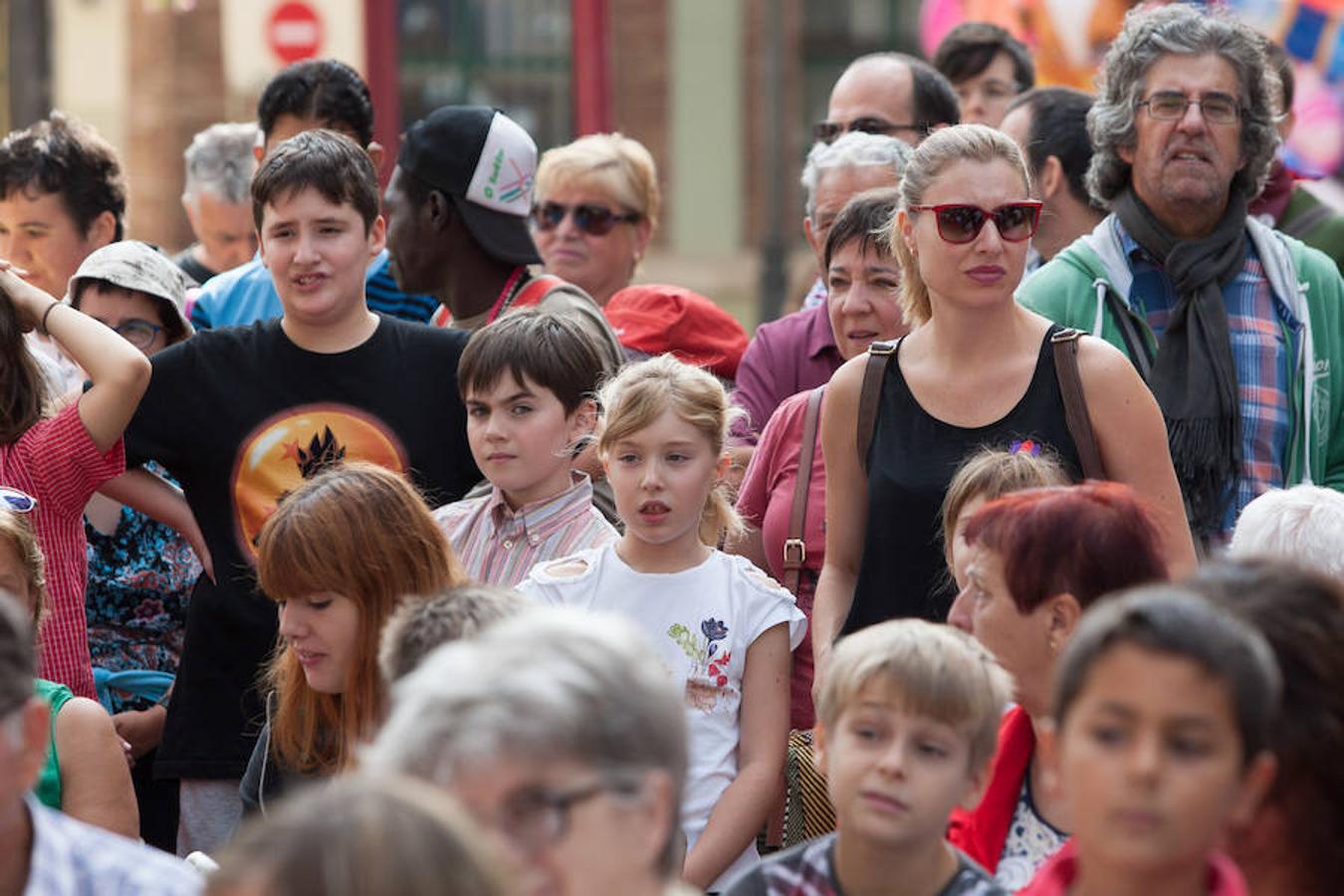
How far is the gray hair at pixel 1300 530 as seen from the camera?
399 cm

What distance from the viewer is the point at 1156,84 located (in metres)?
5.30

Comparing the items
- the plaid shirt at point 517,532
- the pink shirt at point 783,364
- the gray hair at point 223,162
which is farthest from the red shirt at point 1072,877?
the gray hair at point 223,162

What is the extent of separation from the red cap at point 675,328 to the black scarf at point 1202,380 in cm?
132

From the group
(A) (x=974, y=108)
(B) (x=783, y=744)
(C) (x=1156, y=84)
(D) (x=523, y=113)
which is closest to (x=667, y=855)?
(B) (x=783, y=744)

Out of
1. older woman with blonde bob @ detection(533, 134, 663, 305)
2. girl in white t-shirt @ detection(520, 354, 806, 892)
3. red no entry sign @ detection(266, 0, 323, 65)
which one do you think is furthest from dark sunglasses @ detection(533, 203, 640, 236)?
red no entry sign @ detection(266, 0, 323, 65)

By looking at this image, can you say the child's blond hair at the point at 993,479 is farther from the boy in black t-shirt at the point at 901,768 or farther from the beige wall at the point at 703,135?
the beige wall at the point at 703,135

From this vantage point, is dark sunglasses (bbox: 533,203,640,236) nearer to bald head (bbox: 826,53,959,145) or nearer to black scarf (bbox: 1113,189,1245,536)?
bald head (bbox: 826,53,959,145)

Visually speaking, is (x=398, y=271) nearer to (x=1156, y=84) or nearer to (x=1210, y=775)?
(x=1156, y=84)

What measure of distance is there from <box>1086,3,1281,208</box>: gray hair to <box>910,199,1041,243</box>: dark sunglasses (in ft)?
3.18

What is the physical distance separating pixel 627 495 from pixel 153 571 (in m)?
1.53

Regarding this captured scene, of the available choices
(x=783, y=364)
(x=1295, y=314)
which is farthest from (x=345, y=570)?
(x=1295, y=314)

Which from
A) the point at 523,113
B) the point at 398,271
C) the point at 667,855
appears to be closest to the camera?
the point at 667,855

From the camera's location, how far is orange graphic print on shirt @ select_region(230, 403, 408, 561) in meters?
4.93

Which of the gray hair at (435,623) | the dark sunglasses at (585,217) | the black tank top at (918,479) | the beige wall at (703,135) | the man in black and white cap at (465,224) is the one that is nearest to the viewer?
the gray hair at (435,623)
